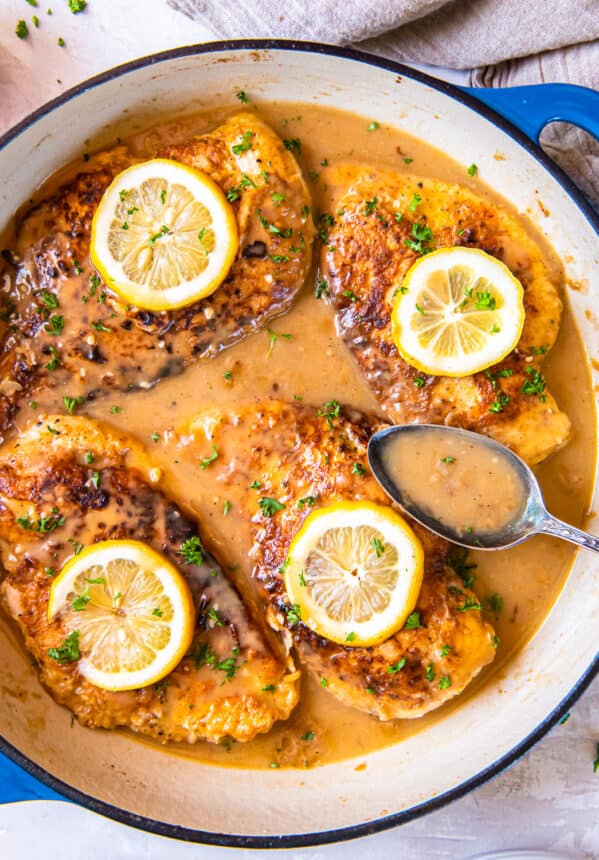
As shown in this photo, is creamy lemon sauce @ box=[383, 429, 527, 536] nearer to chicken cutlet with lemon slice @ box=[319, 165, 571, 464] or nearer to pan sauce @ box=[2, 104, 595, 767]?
chicken cutlet with lemon slice @ box=[319, 165, 571, 464]

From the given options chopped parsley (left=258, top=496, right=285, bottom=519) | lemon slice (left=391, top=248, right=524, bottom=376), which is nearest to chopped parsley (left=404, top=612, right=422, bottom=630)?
chopped parsley (left=258, top=496, right=285, bottom=519)

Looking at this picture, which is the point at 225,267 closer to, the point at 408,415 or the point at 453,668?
the point at 408,415

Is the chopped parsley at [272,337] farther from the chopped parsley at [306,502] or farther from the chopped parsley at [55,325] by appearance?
the chopped parsley at [55,325]

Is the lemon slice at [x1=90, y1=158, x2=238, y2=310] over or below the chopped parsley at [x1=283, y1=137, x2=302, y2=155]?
below

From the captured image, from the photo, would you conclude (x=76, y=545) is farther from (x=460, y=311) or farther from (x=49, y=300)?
(x=460, y=311)

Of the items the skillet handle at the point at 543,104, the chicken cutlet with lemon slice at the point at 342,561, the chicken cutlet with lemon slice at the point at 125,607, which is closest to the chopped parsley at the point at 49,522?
the chicken cutlet with lemon slice at the point at 125,607

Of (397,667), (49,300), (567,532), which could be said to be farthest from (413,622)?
(49,300)
